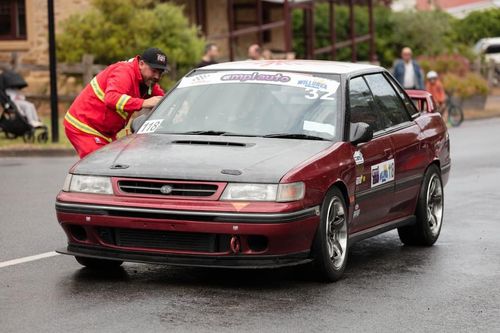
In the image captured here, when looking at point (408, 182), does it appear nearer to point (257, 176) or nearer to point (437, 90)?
point (257, 176)

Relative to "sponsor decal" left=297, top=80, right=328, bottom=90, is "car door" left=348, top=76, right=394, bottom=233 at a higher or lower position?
lower

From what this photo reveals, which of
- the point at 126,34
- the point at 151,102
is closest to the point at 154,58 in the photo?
the point at 151,102

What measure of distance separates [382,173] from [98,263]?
2.19 m

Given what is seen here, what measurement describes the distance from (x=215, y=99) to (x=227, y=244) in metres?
1.69

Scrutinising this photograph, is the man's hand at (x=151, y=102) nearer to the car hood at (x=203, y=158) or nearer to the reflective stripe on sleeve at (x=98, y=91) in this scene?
the reflective stripe on sleeve at (x=98, y=91)

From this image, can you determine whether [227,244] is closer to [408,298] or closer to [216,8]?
[408,298]

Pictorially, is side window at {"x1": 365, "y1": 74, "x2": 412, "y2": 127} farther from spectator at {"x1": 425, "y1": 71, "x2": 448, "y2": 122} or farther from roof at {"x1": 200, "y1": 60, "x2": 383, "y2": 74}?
spectator at {"x1": 425, "y1": 71, "x2": 448, "y2": 122}

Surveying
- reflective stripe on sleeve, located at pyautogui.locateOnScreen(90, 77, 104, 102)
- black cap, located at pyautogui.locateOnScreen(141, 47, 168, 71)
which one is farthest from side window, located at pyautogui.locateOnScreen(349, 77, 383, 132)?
reflective stripe on sleeve, located at pyautogui.locateOnScreen(90, 77, 104, 102)

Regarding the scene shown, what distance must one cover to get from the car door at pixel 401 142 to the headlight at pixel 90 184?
2.44 metres

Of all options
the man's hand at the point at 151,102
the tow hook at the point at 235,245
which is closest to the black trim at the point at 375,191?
→ the tow hook at the point at 235,245

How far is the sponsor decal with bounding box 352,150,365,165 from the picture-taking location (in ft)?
29.1

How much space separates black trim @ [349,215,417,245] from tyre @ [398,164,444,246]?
11 cm

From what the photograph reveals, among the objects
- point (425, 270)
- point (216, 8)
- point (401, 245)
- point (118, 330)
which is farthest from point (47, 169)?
point (216, 8)

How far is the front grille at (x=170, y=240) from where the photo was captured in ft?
26.2
